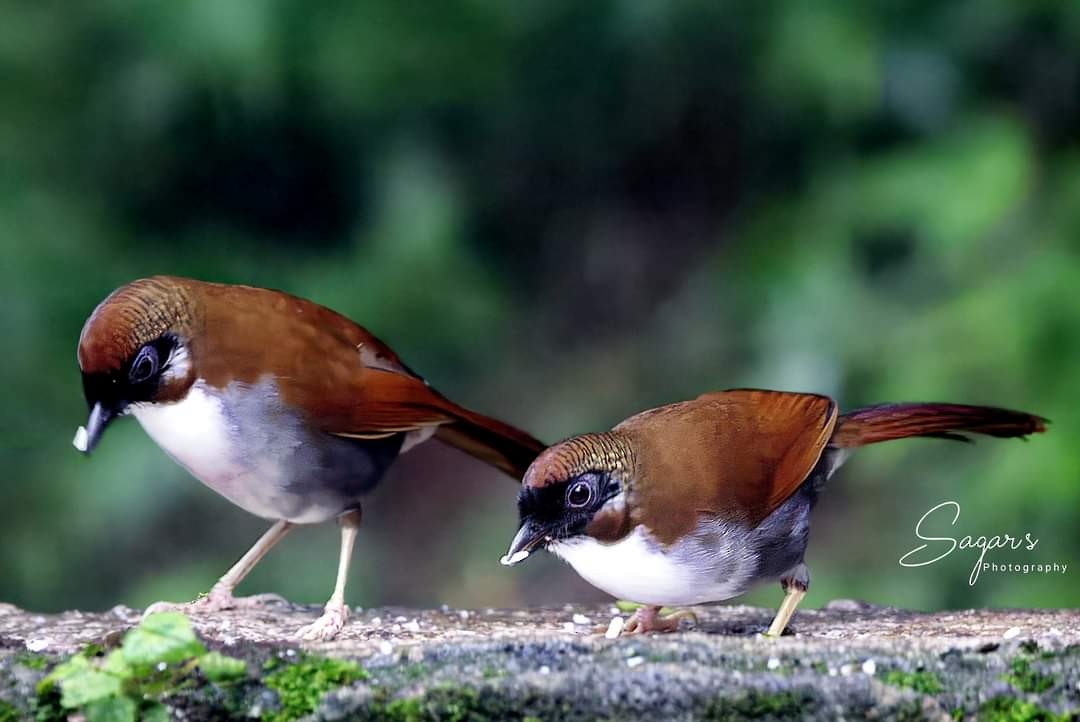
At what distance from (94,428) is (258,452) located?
41cm

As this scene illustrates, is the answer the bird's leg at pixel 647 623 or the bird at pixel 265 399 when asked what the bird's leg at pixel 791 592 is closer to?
the bird's leg at pixel 647 623

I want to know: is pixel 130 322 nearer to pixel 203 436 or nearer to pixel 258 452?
pixel 203 436

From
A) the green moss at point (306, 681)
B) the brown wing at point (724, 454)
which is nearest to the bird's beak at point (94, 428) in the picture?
the green moss at point (306, 681)

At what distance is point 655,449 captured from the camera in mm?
3420

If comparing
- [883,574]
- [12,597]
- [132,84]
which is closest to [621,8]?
[132,84]

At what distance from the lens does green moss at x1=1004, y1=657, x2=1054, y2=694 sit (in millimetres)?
2988

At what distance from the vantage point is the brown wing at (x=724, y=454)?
3.31 metres

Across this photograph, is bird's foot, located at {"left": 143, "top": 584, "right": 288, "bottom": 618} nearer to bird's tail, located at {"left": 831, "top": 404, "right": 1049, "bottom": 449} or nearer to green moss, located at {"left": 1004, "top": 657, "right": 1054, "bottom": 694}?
bird's tail, located at {"left": 831, "top": 404, "right": 1049, "bottom": 449}

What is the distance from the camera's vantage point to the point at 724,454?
11.4ft

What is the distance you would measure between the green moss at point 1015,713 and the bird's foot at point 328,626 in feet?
5.25
